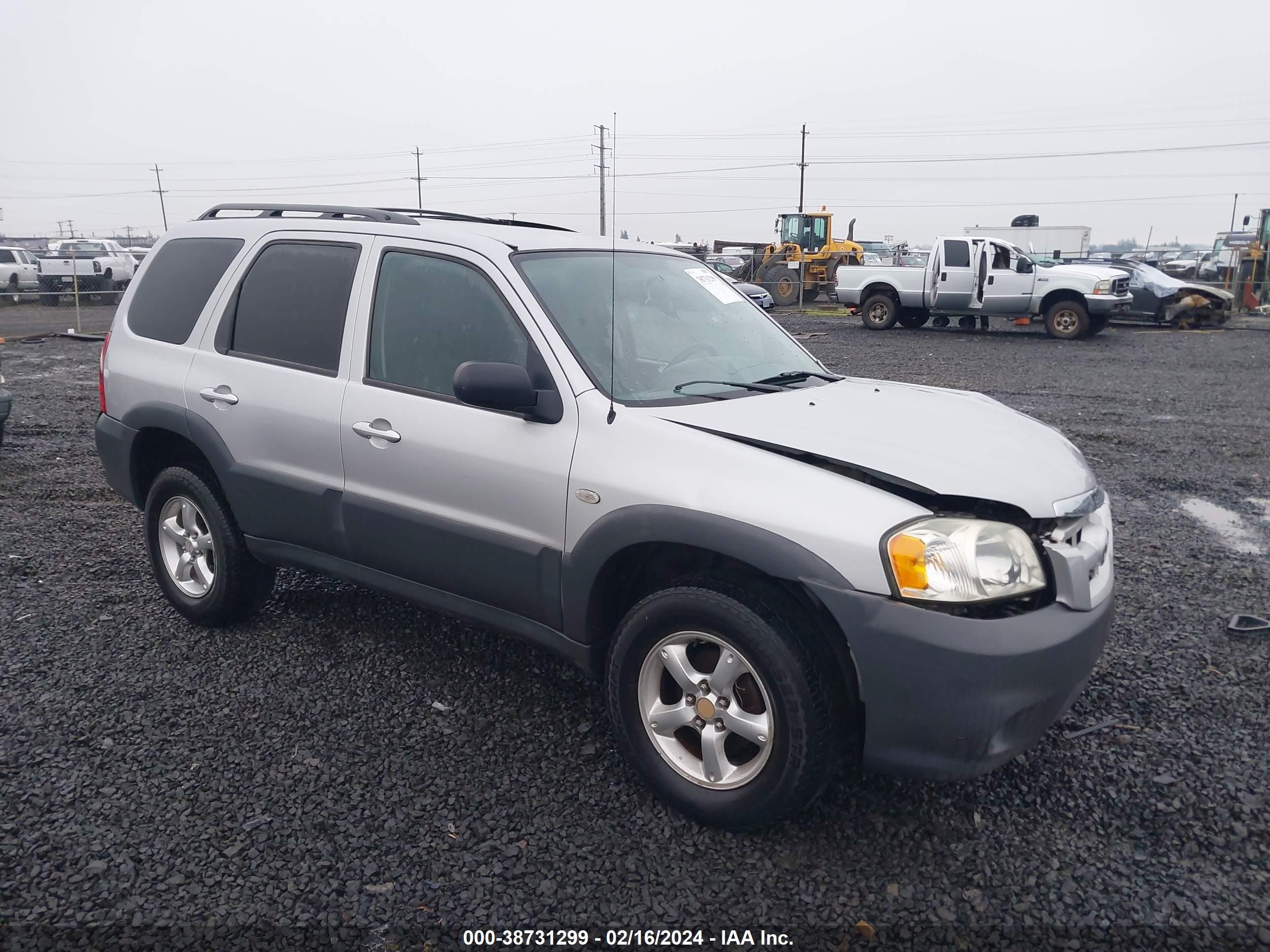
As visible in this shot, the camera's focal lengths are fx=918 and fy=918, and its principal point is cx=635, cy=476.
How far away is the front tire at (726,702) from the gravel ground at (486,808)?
0.17 meters

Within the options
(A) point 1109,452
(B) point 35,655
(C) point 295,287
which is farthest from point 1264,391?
(B) point 35,655

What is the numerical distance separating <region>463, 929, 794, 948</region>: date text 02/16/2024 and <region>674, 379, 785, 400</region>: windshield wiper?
1.72 metres

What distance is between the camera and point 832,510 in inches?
99.8

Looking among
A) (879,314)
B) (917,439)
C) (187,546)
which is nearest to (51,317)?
(879,314)

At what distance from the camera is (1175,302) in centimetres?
2123

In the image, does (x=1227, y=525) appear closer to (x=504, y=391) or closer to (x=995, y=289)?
(x=504, y=391)

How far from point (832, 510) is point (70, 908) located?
2.33 metres

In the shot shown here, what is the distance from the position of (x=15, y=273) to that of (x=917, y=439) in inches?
1245

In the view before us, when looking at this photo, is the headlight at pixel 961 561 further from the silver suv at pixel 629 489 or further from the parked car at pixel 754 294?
the parked car at pixel 754 294

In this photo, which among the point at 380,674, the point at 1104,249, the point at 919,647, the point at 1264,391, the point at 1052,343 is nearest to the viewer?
the point at 919,647

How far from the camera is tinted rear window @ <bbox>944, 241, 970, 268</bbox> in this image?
19.6 metres

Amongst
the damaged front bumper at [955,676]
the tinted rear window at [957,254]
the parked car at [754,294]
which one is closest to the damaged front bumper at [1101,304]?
the tinted rear window at [957,254]

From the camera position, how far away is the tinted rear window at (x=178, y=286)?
166 inches

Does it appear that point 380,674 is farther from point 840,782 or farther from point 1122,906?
point 1122,906
